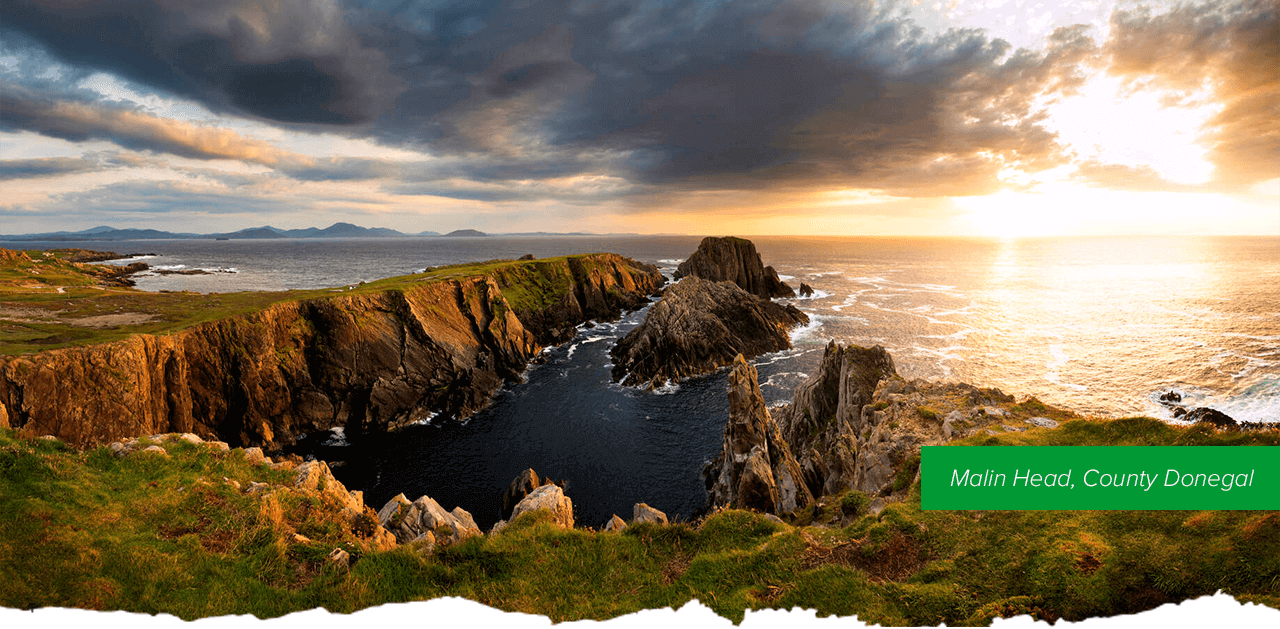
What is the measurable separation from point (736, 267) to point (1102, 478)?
389ft

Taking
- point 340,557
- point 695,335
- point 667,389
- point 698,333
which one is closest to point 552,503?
point 340,557

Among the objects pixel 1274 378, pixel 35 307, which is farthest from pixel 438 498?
pixel 1274 378

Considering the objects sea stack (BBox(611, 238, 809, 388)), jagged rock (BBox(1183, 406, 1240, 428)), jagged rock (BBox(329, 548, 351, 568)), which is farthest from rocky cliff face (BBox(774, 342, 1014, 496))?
jagged rock (BBox(1183, 406, 1240, 428))

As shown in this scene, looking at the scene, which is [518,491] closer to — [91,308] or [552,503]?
[552,503]

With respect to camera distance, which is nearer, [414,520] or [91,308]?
[414,520]

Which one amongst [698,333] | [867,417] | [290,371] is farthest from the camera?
[698,333]

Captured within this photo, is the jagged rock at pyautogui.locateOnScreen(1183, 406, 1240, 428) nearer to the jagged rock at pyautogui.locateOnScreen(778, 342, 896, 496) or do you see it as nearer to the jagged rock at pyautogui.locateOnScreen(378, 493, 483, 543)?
the jagged rock at pyautogui.locateOnScreen(778, 342, 896, 496)

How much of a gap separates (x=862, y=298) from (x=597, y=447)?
101358 millimetres

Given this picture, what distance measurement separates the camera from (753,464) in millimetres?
28531

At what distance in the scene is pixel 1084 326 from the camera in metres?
85.8

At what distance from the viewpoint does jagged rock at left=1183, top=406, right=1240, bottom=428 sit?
3988cm

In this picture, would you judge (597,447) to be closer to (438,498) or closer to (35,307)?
(438,498)

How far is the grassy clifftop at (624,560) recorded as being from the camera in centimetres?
901

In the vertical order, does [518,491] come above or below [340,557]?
below
